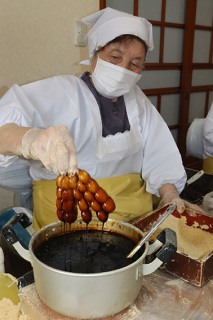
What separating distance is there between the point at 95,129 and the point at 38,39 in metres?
0.81

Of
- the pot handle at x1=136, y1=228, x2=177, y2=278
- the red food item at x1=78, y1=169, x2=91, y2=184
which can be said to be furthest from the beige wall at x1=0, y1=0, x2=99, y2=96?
the pot handle at x1=136, y1=228, x2=177, y2=278

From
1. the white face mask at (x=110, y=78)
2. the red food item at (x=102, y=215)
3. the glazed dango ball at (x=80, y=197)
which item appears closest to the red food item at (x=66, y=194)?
the glazed dango ball at (x=80, y=197)

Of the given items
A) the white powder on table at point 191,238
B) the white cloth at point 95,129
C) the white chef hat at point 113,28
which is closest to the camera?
the white powder on table at point 191,238

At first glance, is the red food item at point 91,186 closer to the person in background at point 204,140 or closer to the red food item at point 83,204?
the red food item at point 83,204

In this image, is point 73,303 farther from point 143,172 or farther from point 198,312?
point 143,172

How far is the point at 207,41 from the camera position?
143 inches

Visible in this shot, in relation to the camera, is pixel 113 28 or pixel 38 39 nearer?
pixel 113 28

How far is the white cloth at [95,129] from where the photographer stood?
1.20m

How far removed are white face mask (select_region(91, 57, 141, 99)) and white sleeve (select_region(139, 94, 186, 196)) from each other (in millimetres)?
256

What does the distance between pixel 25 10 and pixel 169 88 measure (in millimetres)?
1966

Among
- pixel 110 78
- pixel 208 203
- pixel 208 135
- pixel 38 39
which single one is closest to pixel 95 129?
pixel 110 78

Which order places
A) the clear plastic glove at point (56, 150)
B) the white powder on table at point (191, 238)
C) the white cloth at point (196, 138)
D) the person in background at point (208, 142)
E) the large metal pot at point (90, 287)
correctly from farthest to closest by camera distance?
the white cloth at point (196, 138) < the person in background at point (208, 142) < the white powder on table at point (191, 238) < the clear plastic glove at point (56, 150) < the large metal pot at point (90, 287)

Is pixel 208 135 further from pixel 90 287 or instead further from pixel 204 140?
pixel 90 287

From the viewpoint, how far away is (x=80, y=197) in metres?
0.84
